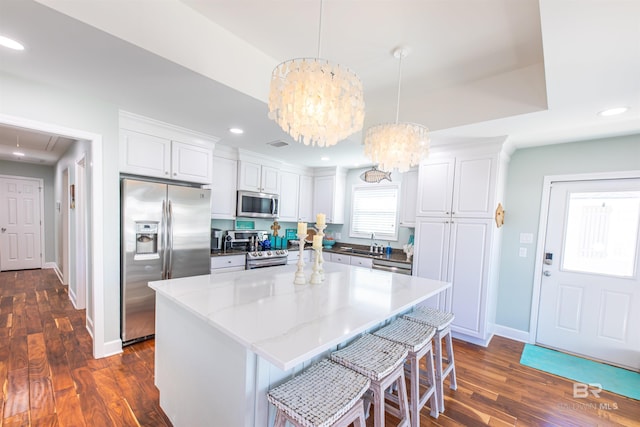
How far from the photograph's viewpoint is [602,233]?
9.66 ft

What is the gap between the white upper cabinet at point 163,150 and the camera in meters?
2.71

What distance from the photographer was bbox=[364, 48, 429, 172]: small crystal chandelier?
1992 mm

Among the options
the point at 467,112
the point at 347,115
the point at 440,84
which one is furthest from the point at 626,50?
the point at 347,115

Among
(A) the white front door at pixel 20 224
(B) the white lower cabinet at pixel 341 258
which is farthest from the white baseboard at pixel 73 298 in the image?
(B) the white lower cabinet at pixel 341 258

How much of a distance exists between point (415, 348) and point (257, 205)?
10.5 feet

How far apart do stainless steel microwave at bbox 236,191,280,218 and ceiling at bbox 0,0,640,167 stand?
56.8 inches

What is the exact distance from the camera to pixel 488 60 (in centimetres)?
221

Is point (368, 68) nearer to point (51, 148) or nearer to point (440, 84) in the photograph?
point (440, 84)

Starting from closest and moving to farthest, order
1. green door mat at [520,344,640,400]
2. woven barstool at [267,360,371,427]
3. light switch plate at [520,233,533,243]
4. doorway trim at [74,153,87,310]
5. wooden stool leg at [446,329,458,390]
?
woven barstool at [267,360,371,427], wooden stool leg at [446,329,458,390], green door mat at [520,344,640,400], light switch plate at [520,233,533,243], doorway trim at [74,153,87,310]

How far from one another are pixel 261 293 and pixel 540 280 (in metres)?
3.46

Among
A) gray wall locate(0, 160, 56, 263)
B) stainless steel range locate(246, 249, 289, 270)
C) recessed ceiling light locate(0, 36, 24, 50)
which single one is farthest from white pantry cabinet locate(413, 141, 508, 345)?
gray wall locate(0, 160, 56, 263)

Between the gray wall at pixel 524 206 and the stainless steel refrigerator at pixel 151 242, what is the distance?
12.8 ft

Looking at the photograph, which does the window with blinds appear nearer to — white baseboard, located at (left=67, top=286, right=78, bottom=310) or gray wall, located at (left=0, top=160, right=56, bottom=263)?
white baseboard, located at (left=67, top=286, right=78, bottom=310)

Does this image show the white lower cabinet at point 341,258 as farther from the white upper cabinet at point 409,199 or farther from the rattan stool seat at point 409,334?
the rattan stool seat at point 409,334
